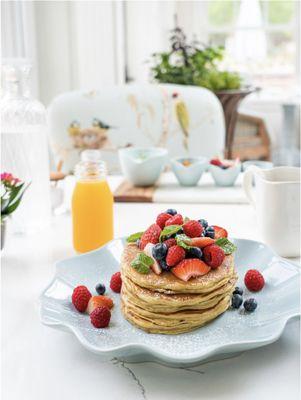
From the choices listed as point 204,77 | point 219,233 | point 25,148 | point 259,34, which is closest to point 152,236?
point 219,233

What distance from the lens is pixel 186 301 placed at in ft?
2.63

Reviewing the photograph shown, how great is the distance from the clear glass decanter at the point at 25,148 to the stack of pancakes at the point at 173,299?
0.57 meters

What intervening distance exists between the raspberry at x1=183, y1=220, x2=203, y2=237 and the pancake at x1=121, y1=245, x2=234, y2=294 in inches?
2.4

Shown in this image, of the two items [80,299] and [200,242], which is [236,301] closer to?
[200,242]

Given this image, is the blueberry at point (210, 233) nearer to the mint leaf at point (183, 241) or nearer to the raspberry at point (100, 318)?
the mint leaf at point (183, 241)

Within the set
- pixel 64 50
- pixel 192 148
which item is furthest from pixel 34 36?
pixel 192 148

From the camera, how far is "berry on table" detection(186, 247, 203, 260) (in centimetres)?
83

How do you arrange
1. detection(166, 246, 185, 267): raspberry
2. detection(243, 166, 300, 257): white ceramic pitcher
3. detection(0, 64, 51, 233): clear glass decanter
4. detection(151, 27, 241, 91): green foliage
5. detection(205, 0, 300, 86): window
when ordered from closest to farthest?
detection(166, 246, 185, 267): raspberry < detection(243, 166, 300, 257): white ceramic pitcher < detection(0, 64, 51, 233): clear glass decanter < detection(151, 27, 241, 91): green foliage < detection(205, 0, 300, 86): window

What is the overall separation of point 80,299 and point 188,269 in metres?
0.19

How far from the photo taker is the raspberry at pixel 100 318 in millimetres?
834

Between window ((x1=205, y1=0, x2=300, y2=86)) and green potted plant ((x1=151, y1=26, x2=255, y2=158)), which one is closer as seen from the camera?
green potted plant ((x1=151, y1=26, x2=255, y2=158))

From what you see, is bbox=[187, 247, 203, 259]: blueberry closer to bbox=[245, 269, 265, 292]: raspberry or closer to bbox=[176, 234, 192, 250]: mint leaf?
bbox=[176, 234, 192, 250]: mint leaf

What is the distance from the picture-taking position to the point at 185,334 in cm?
82

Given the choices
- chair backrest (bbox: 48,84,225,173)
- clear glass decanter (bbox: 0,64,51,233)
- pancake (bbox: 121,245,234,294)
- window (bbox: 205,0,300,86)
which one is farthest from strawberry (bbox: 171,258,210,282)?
window (bbox: 205,0,300,86)
